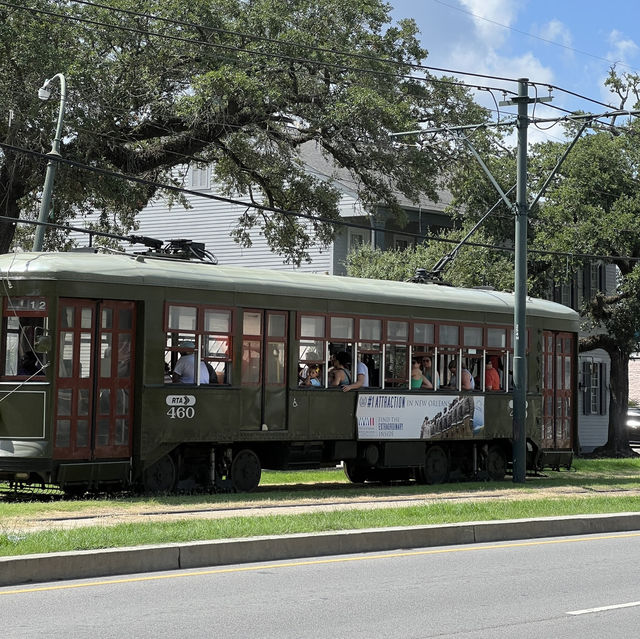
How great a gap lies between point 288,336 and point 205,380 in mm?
1754

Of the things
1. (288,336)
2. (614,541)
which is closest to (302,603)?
(614,541)

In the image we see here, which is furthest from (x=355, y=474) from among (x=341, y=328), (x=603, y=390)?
(x=603, y=390)

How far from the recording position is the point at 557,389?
25.5 metres

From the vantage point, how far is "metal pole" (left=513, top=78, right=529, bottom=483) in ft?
74.1

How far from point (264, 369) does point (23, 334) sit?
13.2 ft

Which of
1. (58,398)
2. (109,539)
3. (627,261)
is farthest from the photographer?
(627,261)

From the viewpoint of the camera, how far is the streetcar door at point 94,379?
1733 centimetres

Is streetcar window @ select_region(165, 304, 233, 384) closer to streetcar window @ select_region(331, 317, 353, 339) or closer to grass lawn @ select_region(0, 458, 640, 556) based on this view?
grass lawn @ select_region(0, 458, 640, 556)

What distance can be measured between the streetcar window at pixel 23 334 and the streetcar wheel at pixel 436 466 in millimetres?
8237

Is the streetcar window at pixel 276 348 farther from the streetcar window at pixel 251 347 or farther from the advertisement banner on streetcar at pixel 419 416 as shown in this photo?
the advertisement banner on streetcar at pixel 419 416

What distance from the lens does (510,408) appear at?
79.2 feet

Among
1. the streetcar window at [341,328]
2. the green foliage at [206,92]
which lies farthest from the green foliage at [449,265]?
the streetcar window at [341,328]

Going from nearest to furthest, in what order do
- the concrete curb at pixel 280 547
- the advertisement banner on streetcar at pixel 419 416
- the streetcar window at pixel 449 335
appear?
the concrete curb at pixel 280 547 < the advertisement banner on streetcar at pixel 419 416 < the streetcar window at pixel 449 335

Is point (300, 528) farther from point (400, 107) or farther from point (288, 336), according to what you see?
point (400, 107)
